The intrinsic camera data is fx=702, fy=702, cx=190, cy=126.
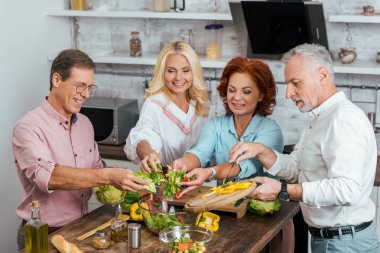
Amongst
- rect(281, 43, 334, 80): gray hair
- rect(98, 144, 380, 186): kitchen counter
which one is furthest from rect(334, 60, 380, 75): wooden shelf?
rect(281, 43, 334, 80): gray hair

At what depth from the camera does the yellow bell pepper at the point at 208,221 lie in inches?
128

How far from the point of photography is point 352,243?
330cm

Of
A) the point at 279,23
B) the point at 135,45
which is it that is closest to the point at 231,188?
the point at 279,23

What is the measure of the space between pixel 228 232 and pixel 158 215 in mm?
346

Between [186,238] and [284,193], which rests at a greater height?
[284,193]

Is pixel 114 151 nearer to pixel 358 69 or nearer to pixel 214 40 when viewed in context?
pixel 214 40

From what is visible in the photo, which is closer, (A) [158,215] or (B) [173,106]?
(A) [158,215]

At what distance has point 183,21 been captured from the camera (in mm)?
5629

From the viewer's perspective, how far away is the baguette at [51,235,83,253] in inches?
116

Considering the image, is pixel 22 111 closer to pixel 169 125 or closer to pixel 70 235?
pixel 169 125

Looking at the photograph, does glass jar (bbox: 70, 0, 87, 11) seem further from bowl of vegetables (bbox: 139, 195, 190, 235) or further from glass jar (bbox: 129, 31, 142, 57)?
bowl of vegetables (bbox: 139, 195, 190, 235)

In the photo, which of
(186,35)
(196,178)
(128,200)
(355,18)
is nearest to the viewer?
(128,200)

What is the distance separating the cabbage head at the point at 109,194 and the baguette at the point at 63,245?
42cm

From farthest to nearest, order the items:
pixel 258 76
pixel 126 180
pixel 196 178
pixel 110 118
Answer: pixel 110 118 → pixel 258 76 → pixel 196 178 → pixel 126 180
